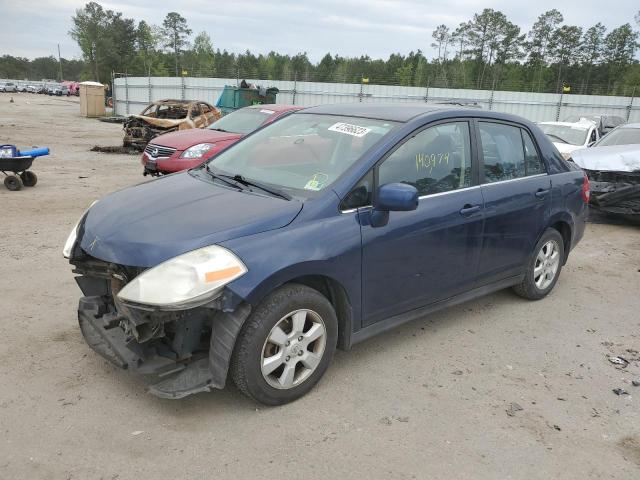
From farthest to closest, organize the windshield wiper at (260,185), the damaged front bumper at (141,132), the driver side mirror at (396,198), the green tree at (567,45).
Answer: the green tree at (567,45)
the damaged front bumper at (141,132)
the windshield wiper at (260,185)
the driver side mirror at (396,198)

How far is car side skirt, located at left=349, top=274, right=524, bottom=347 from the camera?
11.6ft

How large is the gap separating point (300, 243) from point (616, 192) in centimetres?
707

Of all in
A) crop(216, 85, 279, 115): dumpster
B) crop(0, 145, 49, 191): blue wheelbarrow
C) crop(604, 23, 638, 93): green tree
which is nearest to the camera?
crop(0, 145, 49, 191): blue wheelbarrow

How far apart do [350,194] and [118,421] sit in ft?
6.16

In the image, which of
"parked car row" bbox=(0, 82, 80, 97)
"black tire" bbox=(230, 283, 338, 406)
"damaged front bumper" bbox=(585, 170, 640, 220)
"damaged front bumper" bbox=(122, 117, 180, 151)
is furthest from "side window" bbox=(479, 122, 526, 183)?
"parked car row" bbox=(0, 82, 80, 97)

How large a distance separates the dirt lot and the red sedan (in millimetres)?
4705

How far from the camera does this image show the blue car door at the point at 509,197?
4270mm

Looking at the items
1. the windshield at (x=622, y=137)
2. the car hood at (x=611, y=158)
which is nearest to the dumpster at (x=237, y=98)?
the windshield at (x=622, y=137)

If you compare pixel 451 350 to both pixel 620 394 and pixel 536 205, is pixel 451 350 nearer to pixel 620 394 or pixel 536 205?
pixel 620 394

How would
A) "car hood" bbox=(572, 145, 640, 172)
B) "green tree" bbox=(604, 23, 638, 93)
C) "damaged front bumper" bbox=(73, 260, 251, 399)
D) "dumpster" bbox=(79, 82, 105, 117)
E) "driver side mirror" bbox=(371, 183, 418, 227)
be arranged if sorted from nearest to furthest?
"damaged front bumper" bbox=(73, 260, 251, 399) → "driver side mirror" bbox=(371, 183, 418, 227) → "car hood" bbox=(572, 145, 640, 172) → "dumpster" bbox=(79, 82, 105, 117) → "green tree" bbox=(604, 23, 638, 93)

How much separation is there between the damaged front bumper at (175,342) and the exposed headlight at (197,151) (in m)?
6.54

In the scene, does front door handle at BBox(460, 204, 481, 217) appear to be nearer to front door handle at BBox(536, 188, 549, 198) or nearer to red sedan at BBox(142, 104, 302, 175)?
front door handle at BBox(536, 188, 549, 198)

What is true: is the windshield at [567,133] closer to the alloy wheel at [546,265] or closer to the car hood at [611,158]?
the car hood at [611,158]

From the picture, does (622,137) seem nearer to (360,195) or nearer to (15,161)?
(360,195)
